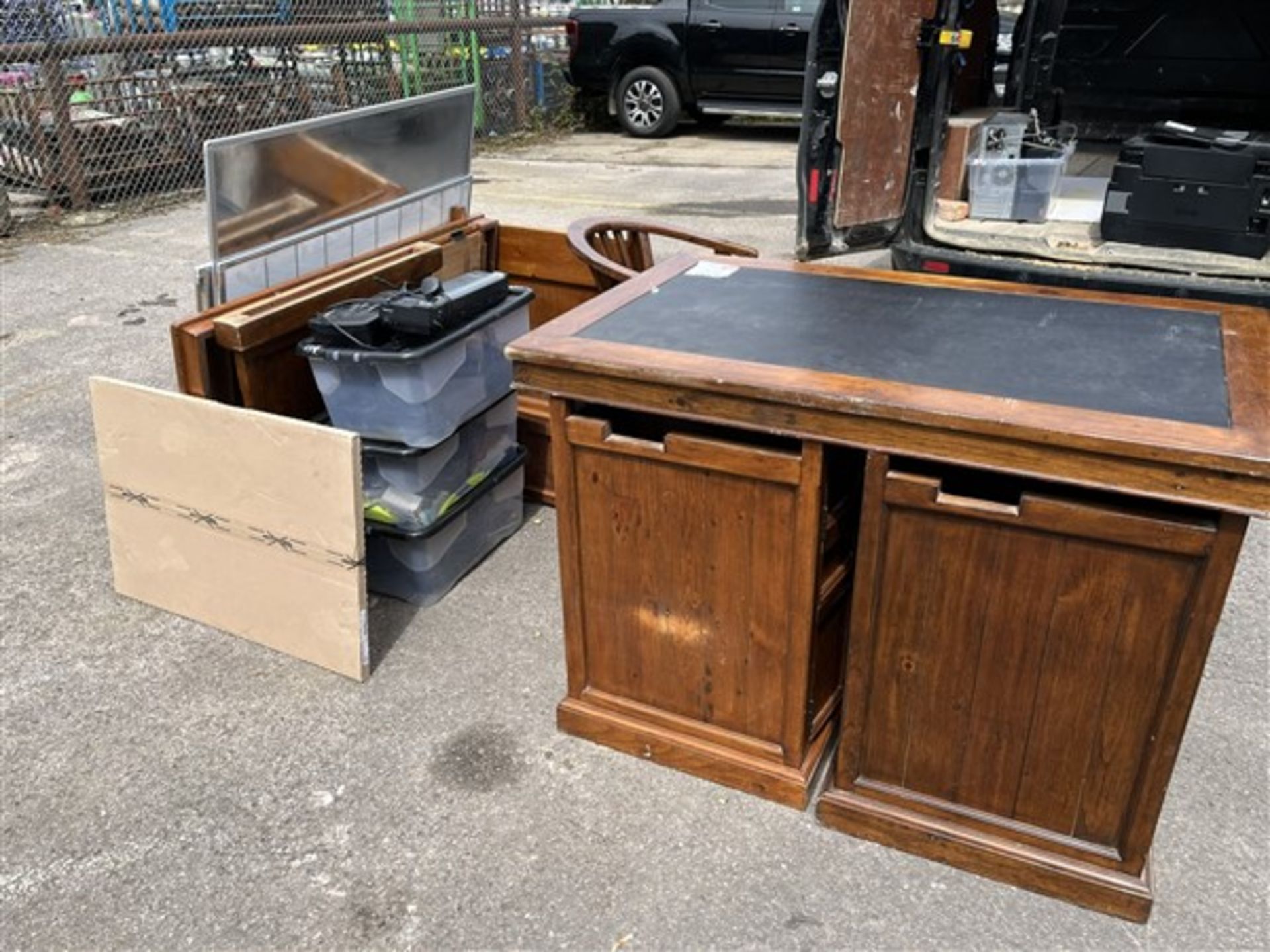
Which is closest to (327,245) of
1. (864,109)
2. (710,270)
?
(710,270)

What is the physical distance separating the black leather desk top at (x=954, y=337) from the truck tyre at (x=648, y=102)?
8383 millimetres

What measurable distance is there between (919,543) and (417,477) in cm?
145

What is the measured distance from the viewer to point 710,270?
2611 mm

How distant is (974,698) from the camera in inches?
74.8

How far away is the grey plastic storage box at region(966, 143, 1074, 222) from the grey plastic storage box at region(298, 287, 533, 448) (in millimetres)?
2490

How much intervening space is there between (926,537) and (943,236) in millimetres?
2418

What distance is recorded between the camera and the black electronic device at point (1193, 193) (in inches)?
140

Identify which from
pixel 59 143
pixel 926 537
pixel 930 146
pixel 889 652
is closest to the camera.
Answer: pixel 926 537

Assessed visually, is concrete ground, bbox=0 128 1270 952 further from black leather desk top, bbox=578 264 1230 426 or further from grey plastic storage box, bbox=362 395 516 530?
black leather desk top, bbox=578 264 1230 426

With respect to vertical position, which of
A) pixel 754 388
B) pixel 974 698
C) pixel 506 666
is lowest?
pixel 506 666

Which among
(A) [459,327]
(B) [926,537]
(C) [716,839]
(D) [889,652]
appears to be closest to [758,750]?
(C) [716,839]

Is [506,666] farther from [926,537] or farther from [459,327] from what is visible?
[926,537]

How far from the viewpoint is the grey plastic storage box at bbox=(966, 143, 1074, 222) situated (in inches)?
167

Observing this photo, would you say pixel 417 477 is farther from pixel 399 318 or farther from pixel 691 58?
pixel 691 58
